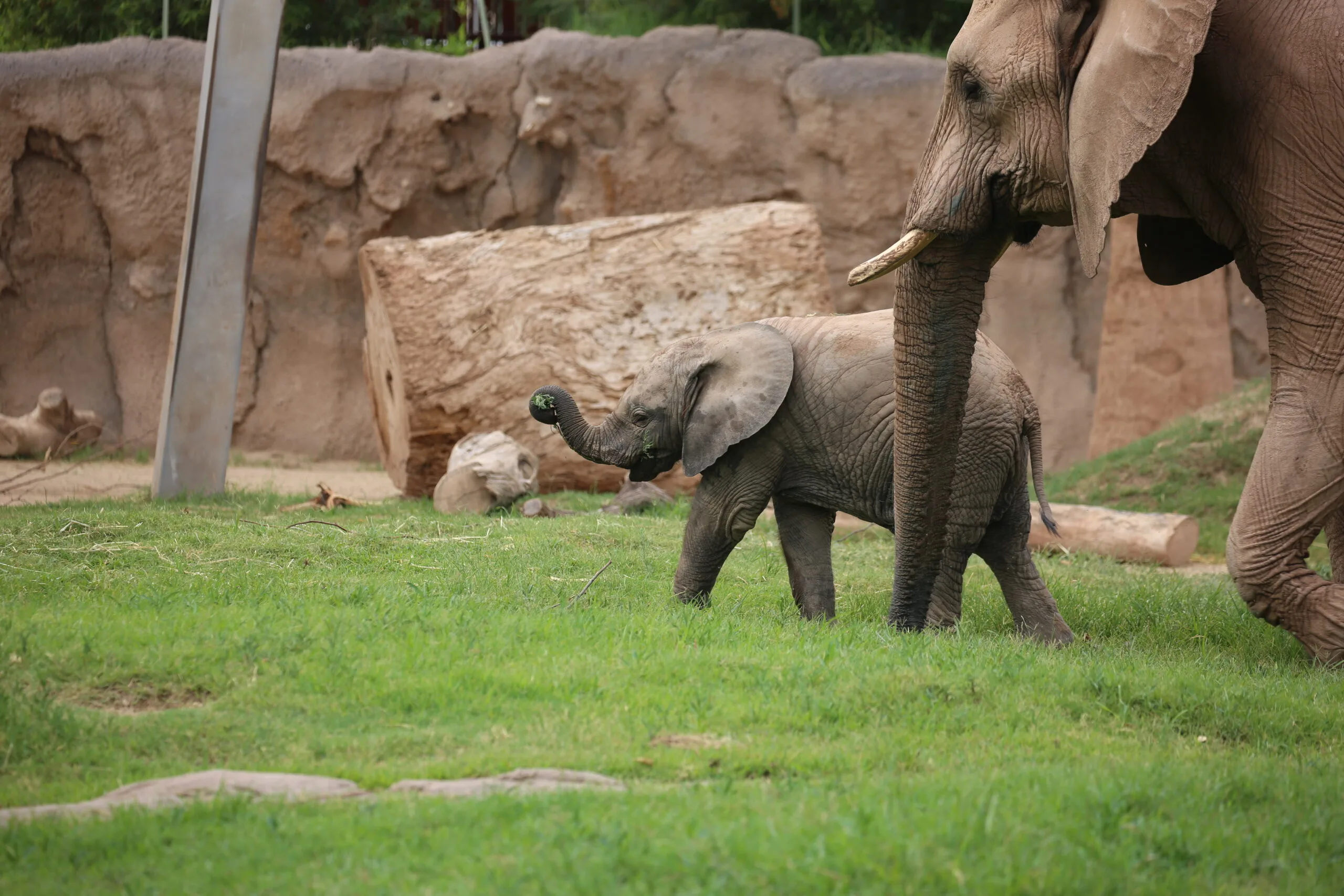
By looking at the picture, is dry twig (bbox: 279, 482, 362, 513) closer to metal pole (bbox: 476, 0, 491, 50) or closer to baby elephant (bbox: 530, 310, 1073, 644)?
baby elephant (bbox: 530, 310, 1073, 644)

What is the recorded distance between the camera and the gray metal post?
10773mm

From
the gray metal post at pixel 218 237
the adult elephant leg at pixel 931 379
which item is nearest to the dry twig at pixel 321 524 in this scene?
the gray metal post at pixel 218 237

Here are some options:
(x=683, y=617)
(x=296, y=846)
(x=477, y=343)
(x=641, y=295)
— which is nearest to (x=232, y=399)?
(x=477, y=343)

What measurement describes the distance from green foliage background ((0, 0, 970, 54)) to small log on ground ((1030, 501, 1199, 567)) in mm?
8054

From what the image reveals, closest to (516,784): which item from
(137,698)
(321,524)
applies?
(137,698)

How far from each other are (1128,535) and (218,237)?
23.5ft

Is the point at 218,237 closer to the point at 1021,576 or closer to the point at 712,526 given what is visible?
the point at 712,526

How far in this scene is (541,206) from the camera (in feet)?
55.0

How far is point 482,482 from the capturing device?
10461 mm

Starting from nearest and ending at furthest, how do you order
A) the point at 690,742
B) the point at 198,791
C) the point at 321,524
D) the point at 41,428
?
the point at 198,791 < the point at 690,742 < the point at 321,524 < the point at 41,428

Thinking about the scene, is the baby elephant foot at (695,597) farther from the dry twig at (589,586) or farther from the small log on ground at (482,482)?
the small log on ground at (482,482)

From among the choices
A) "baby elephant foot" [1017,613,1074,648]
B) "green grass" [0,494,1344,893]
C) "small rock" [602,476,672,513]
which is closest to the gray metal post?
"small rock" [602,476,672,513]

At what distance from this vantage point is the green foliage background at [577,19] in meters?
17.3

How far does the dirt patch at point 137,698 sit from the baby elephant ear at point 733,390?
2634mm
